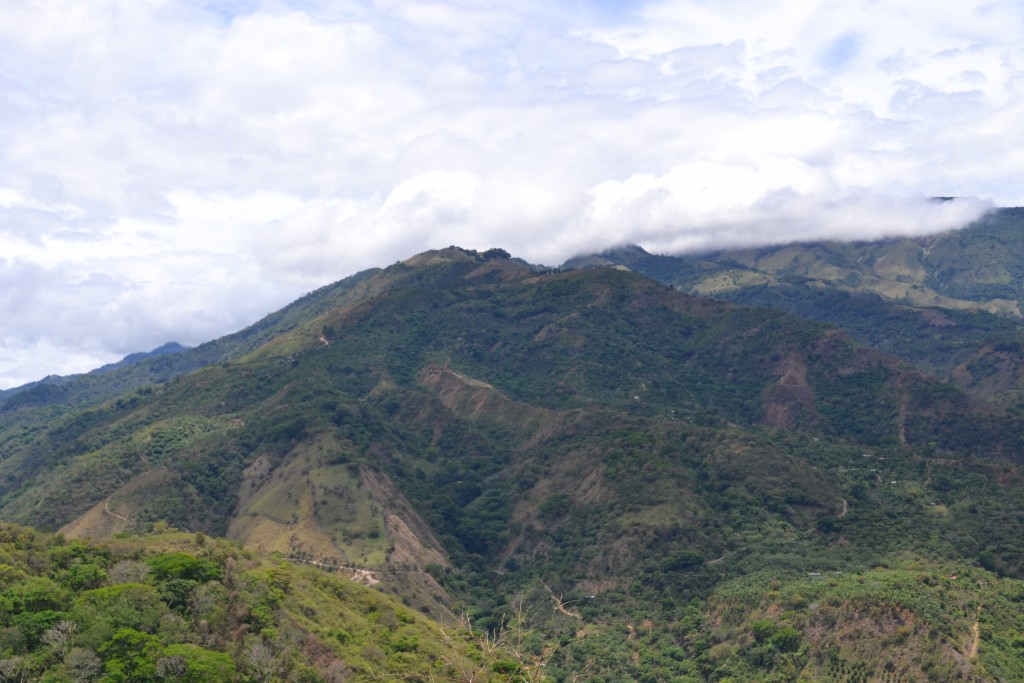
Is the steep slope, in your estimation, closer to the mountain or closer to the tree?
the tree

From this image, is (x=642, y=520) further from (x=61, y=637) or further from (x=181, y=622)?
(x=61, y=637)

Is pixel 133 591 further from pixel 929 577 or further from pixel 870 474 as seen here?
pixel 870 474

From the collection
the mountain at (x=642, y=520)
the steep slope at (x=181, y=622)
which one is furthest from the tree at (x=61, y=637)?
the mountain at (x=642, y=520)

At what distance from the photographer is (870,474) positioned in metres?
160

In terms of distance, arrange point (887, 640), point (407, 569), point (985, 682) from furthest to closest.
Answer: point (407, 569) < point (887, 640) < point (985, 682)

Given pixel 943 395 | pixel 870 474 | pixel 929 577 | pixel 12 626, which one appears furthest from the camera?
pixel 943 395

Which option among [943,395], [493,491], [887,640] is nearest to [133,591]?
[887,640]

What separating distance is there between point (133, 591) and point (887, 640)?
7715 centimetres

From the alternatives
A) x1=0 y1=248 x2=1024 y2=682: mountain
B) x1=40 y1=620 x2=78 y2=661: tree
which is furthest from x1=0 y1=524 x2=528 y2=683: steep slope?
x1=0 y1=248 x2=1024 y2=682: mountain

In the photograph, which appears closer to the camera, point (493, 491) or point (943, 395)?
point (493, 491)

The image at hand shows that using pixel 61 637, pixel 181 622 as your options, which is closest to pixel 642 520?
pixel 181 622

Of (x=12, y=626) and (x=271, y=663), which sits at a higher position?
(x=12, y=626)

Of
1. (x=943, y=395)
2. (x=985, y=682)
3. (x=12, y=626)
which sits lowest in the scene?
(x=985, y=682)

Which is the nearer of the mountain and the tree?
the tree
